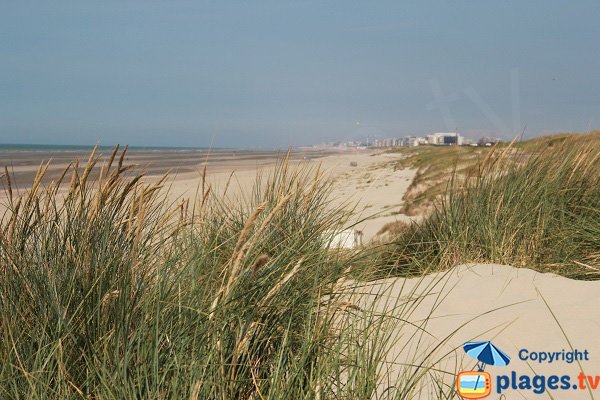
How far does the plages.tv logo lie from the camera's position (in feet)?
7.52

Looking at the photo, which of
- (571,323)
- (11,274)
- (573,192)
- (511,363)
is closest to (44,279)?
(11,274)

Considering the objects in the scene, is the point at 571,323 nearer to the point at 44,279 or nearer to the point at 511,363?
the point at 511,363

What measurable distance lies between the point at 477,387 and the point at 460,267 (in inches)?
73.8

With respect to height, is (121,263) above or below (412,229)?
above

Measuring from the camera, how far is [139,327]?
174cm

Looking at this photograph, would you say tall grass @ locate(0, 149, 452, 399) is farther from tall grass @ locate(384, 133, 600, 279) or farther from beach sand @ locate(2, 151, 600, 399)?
tall grass @ locate(384, 133, 600, 279)

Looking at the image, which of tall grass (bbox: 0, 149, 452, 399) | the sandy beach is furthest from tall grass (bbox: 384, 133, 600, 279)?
tall grass (bbox: 0, 149, 452, 399)

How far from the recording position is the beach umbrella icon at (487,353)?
274cm

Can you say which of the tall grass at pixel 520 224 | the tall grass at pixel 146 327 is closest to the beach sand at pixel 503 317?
the tall grass at pixel 520 224

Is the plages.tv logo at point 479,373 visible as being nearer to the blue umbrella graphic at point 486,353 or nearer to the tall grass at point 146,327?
the blue umbrella graphic at point 486,353

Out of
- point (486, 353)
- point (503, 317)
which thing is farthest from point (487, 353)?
point (503, 317)

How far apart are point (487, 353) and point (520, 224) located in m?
1.75

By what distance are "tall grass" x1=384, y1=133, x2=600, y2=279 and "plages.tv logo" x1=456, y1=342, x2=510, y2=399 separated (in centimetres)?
126

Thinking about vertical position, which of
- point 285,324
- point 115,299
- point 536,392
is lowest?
point 536,392
